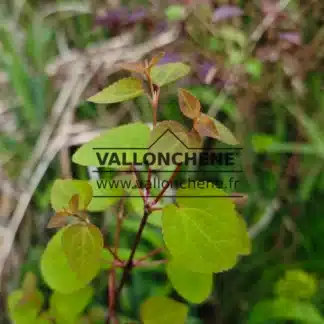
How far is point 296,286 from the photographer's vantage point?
2.03 ft

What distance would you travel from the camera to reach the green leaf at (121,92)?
308 mm

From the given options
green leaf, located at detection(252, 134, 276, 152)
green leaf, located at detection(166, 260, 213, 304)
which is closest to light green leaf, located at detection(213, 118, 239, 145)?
green leaf, located at detection(166, 260, 213, 304)

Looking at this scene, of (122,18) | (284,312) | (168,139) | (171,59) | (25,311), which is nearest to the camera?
(168,139)

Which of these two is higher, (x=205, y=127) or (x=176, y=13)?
(x=176, y=13)

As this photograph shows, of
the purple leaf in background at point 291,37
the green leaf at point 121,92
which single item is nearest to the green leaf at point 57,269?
the green leaf at point 121,92

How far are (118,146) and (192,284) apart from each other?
0.38 feet

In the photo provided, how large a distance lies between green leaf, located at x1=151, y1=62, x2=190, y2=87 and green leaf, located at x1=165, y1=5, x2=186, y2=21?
18.3 inches

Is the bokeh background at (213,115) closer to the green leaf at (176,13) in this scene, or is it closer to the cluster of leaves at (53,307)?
the green leaf at (176,13)

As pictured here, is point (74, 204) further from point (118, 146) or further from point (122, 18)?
point (122, 18)

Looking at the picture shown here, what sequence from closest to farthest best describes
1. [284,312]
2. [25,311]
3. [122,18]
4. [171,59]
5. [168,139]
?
[168,139] < [25,311] < [284,312] < [171,59] < [122,18]

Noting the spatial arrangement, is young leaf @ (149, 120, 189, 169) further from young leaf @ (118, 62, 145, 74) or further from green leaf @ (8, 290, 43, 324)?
green leaf @ (8, 290, 43, 324)

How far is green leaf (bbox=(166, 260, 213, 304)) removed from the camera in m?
0.35

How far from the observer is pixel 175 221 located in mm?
299

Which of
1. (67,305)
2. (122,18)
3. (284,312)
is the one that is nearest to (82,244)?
(67,305)
